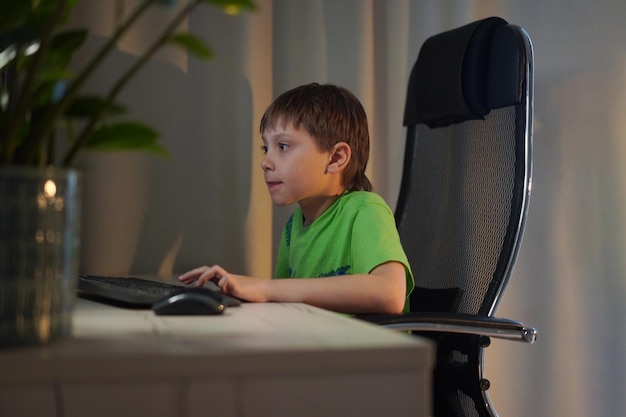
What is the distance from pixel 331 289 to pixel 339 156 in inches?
19.8

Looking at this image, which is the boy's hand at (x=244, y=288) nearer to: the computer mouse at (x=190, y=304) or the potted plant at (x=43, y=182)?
the computer mouse at (x=190, y=304)

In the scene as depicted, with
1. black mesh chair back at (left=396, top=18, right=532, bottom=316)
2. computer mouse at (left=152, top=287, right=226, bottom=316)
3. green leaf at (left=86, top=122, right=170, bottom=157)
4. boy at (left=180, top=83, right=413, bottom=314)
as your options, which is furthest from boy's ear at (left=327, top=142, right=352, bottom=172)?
green leaf at (left=86, top=122, right=170, bottom=157)

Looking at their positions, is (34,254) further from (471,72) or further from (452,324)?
(471,72)

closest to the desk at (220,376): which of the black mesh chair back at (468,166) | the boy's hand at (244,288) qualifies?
the boy's hand at (244,288)

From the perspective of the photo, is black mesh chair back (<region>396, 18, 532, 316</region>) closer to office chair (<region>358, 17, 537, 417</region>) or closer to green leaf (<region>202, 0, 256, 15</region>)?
office chair (<region>358, 17, 537, 417</region>)

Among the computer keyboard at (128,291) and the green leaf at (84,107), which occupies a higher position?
the green leaf at (84,107)

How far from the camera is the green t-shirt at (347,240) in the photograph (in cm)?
152

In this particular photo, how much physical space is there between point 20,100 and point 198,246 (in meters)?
1.31

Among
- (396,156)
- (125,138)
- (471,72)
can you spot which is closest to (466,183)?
(471,72)

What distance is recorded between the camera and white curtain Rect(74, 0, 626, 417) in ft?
6.63

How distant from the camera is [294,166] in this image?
174cm

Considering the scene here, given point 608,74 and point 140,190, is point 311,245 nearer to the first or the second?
point 140,190

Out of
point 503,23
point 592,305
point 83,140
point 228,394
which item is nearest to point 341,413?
point 228,394

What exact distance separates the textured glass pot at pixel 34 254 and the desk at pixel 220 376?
2 cm
